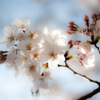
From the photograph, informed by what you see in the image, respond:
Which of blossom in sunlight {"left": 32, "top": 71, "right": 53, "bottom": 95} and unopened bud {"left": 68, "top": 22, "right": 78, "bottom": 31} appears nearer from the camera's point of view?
blossom in sunlight {"left": 32, "top": 71, "right": 53, "bottom": 95}

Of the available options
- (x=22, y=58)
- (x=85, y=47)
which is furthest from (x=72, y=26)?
(x=22, y=58)

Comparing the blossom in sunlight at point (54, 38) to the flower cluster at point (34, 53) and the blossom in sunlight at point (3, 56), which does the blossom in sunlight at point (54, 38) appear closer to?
the flower cluster at point (34, 53)

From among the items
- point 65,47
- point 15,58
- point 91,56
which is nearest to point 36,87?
point 15,58

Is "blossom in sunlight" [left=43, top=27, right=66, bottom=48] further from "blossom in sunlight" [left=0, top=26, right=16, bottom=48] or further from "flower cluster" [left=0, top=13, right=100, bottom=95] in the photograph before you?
"blossom in sunlight" [left=0, top=26, right=16, bottom=48]

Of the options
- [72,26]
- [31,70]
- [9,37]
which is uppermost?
[72,26]

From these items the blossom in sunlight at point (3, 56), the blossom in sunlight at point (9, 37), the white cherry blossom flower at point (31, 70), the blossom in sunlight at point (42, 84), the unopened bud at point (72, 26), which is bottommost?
the blossom in sunlight at point (42, 84)

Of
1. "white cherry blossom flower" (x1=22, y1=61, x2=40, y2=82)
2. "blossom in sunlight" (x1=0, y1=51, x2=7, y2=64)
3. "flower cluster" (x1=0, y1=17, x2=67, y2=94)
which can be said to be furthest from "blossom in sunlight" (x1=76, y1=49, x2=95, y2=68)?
"blossom in sunlight" (x1=0, y1=51, x2=7, y2=64)

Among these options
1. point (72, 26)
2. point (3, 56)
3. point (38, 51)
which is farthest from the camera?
point (72, 26)

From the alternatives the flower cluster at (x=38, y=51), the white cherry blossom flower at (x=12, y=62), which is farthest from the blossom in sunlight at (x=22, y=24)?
the white cherry blossom flower at (x=12, y=62)

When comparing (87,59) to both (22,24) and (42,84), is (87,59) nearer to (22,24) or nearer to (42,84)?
(42,84)
